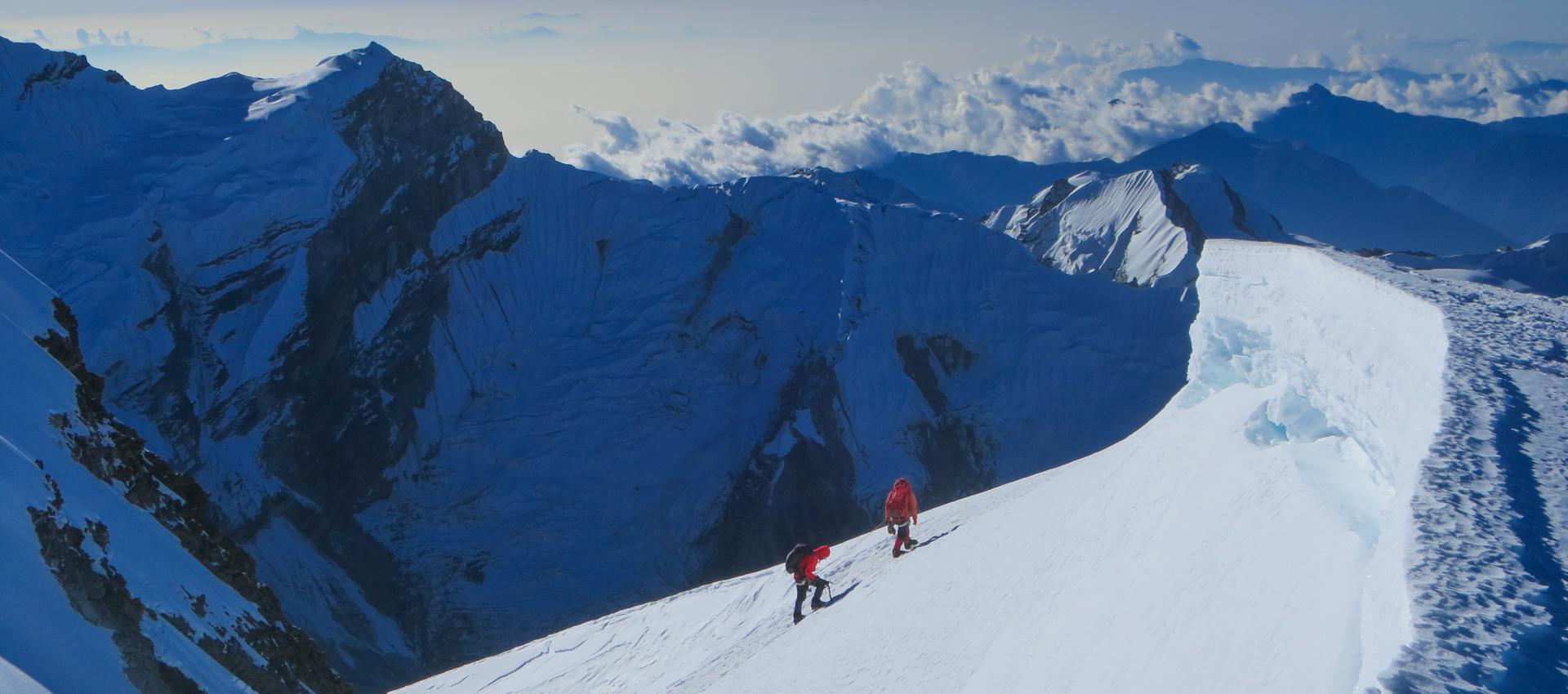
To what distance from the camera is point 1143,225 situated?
7888cm

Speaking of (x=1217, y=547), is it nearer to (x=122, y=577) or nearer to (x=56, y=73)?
(x=122, y=577)

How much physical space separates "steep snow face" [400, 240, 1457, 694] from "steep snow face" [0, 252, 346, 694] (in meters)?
7.21

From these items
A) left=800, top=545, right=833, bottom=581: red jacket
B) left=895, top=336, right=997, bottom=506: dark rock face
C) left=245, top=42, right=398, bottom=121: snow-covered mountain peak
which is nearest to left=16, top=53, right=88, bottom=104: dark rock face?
left=245, top=42, right=398, bottom=121: snow-covered mountain peak

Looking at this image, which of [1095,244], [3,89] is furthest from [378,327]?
[1095,244]

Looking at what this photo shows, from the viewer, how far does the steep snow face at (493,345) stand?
52.8 m

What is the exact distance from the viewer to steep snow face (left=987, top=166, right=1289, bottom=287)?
74.7 m

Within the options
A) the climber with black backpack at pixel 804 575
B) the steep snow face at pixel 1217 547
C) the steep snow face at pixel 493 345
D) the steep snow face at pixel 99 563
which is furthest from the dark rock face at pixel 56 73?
the climber with black backpack at pixel 804 575

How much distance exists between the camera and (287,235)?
56281 mm

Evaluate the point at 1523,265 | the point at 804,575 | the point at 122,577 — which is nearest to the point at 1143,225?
the point at 1523,265

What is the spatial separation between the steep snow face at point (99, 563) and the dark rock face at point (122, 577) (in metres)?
0.03

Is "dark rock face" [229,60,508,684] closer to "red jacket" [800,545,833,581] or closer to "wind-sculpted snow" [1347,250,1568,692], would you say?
"red jacket" [800,545,833,581]

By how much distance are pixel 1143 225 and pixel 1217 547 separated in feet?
249

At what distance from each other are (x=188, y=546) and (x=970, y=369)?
5345 centimetres

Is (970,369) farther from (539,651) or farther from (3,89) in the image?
(3,89)
